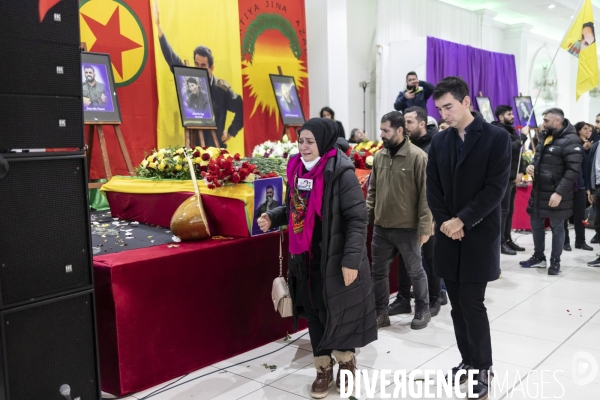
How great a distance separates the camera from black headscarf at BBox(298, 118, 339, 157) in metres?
2.81

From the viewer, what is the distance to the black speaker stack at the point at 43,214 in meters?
2.19

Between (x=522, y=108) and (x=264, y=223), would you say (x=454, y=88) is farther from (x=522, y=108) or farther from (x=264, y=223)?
(x=522, y=108)

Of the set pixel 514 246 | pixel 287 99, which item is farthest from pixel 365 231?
pixel 287 99

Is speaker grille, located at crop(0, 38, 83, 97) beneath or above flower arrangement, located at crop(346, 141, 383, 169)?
above

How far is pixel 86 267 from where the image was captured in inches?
97.7

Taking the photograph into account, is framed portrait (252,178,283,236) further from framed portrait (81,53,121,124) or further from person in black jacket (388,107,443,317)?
framed portrait (81,53,121,124)

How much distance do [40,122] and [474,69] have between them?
12171 mm

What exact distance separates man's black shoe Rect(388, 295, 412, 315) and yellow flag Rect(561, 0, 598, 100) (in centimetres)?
348

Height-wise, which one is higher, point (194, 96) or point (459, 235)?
point (194, 96)

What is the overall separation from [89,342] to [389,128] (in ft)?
7.67

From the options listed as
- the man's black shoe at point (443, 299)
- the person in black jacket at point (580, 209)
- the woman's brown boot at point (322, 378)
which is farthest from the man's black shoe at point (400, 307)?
the person in black jacket at point (580, 209)

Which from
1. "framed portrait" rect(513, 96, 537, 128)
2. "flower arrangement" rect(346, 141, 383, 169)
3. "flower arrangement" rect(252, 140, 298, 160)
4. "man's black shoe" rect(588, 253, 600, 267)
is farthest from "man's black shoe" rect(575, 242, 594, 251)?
"framed portrait" rect(513, 96, 537, 128)

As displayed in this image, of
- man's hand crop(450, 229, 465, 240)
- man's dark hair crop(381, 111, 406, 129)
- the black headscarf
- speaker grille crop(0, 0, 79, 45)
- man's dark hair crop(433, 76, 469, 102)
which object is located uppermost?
speaker grille crop(0, 0, 79, 45)

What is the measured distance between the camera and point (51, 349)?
2.36m
